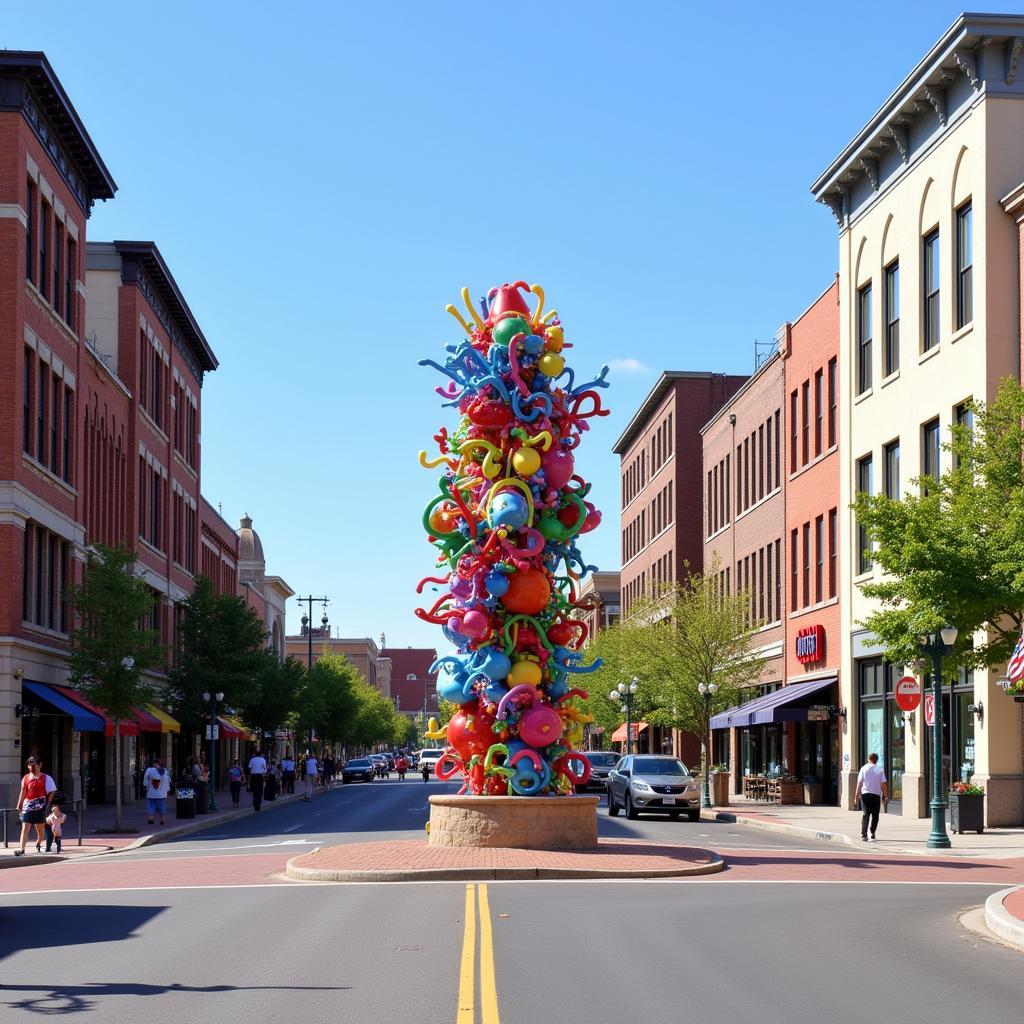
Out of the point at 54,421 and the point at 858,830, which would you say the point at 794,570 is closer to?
the point at 858,830

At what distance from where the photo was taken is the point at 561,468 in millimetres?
26812

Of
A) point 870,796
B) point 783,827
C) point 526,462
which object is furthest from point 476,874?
point 783,827

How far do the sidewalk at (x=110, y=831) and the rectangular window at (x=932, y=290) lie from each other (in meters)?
21.3

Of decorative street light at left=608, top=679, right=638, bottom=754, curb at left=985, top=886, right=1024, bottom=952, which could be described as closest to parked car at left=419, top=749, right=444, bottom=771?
decorative street light at left=608, top=679, right=638, bottom=754


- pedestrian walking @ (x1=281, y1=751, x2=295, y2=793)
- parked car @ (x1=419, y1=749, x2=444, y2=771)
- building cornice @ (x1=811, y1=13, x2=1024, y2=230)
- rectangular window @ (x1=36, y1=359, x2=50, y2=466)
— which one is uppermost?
building cornice @ (x1=811, y1=13, x2=1024, y2=230)

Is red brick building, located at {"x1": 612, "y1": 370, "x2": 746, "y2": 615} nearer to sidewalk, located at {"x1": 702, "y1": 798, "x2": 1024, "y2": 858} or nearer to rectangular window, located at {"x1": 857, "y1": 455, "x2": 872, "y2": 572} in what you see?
rectangular window, located at {"x1": 857, "y1": 455, "x2": 872, "y2": 572}

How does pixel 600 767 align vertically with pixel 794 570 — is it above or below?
below

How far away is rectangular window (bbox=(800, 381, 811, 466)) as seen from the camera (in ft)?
164

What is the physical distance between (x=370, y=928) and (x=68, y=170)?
119 ft

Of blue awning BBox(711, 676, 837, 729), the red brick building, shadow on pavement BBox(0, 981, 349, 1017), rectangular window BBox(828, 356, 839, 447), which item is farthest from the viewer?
the red brick building

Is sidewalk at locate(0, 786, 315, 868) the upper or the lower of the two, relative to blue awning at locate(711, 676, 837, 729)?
lower

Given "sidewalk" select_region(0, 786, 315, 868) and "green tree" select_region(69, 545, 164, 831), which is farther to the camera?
"green tree" select_region(69, 545, 164, 831)

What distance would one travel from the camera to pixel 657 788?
38.0 meters

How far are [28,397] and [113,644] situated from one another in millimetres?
7792
